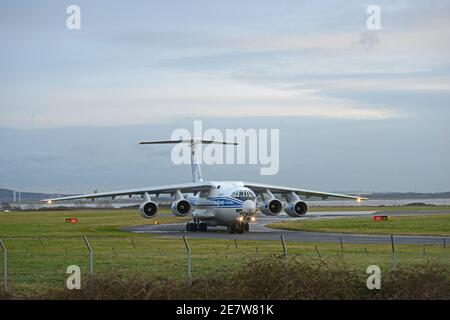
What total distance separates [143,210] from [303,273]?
31.6m

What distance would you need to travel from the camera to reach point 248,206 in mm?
44219

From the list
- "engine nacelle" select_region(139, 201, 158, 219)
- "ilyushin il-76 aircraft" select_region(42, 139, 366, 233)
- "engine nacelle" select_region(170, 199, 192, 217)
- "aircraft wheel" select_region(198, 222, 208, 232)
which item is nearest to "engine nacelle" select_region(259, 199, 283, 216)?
"ilyushin il-76 aircraft" select_region(42, 139, 366, 233)

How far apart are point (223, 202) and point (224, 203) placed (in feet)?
0.30

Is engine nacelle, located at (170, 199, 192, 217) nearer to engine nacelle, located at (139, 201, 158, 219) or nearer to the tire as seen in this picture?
engine nacelle, located at (139, 201, 158, 219)

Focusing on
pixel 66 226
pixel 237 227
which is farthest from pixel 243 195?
pixel 66 226

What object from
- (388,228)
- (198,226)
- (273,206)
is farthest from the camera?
(388,228)

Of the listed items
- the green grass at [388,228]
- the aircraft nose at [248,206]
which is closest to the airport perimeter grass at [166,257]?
the aircraft nose at [248,206]

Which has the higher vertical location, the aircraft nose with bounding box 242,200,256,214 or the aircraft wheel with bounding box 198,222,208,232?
the aircraft nose with bounding box 242,200,256,214

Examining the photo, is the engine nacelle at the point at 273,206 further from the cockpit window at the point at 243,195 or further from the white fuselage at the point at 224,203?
the cockpit window at the point at 243,195

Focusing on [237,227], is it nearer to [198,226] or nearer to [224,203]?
[224,203]

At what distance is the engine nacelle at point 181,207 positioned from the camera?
157ft

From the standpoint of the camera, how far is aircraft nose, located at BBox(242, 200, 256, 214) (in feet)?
145
